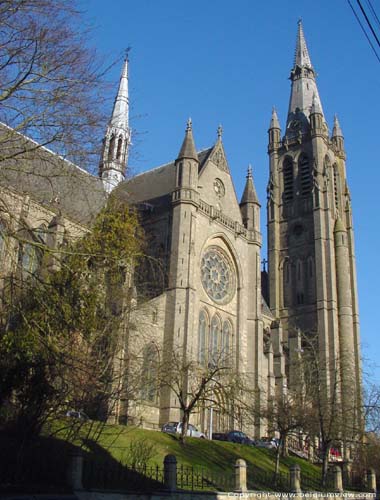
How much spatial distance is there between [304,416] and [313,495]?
6434 millimetres

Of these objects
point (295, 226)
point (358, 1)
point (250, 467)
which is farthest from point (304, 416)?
point (295, 226)

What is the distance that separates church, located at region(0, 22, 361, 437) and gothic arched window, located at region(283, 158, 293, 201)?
0.35 ft

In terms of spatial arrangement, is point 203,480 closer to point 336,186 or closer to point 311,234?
point 311,234

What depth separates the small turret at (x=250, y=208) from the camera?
41438mm

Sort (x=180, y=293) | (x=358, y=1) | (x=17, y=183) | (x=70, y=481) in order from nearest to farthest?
(x=358, y=1) → (x=17, y=183) → (x=70, y=481) → (x=180, y=293)

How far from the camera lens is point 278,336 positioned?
4250cm

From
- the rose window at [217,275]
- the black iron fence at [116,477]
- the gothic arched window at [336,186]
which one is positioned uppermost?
the gothic arched window at [336,186]

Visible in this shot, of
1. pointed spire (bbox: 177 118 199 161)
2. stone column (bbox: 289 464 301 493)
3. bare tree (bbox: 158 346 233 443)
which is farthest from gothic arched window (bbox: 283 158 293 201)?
stone column (bbox: 289 464 301 493)

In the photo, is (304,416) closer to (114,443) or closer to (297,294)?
(114,443)

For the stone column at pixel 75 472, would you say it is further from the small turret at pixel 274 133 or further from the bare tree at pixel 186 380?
the small turret at pixel 274 133

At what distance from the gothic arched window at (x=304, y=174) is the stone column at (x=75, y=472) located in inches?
1764

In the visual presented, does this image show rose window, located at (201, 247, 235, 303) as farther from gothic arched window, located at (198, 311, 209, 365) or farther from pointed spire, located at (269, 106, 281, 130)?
pointed spire, located at (269, 106, 281, 130)

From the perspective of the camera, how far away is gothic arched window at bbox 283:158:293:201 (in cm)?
5647

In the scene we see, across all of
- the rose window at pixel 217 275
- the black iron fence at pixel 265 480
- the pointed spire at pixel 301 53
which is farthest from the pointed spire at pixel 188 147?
the pointed spire at pixel 301 53
